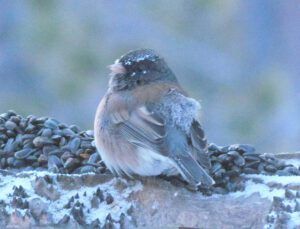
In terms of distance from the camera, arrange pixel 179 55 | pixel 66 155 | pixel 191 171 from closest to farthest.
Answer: pixel 191 171 → pixel 66 155 → pixel 179 55

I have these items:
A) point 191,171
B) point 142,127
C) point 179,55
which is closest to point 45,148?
point 142,127

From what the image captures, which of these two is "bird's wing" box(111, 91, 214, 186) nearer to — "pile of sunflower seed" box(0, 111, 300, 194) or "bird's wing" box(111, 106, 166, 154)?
"bird's wing" box(111, 106, 166, 154)

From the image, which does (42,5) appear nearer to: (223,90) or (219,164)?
(223,90)

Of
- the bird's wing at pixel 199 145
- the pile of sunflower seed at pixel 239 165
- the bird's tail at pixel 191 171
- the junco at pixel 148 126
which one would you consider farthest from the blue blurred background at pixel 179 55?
the bird's tail at pixel 191 171

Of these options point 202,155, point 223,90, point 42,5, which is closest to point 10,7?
point 42,5

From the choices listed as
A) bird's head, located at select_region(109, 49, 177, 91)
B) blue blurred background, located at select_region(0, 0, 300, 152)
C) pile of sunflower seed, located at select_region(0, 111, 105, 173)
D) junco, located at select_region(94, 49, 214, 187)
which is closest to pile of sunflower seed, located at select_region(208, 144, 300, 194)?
junco, located at select_region(94, 49, 214, 187)

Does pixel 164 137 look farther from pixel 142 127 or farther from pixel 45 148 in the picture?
pixel 45 148

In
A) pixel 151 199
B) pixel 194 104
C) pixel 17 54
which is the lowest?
pixel 151 199
